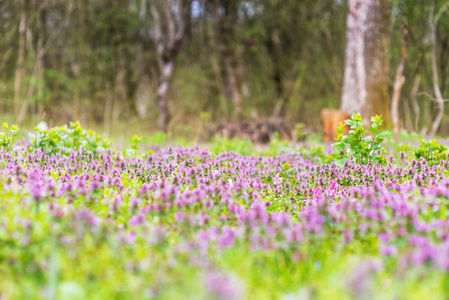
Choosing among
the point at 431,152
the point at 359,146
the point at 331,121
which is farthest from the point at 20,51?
A: the point at 431,152

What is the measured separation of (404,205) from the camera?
2.61 meters

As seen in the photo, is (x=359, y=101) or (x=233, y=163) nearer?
(x=233, y=163)

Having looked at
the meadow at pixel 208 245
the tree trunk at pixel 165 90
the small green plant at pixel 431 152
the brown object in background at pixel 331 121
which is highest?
the tree trunk at pixel 165 90

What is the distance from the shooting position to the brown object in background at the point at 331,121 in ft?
33.4

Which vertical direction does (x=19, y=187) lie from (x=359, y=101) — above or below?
below

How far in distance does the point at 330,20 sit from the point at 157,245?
16773mm

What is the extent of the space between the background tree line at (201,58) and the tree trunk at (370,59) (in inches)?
209

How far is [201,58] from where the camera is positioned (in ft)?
68.5

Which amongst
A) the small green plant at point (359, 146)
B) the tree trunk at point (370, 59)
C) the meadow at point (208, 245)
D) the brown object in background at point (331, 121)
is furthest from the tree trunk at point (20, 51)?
the small green plant at point (359, 146)

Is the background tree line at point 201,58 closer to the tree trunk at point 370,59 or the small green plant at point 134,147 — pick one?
the tree trunk at point 370,59

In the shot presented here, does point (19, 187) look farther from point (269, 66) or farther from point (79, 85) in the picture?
point (269, 66)

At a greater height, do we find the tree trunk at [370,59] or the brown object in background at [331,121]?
the tree trunk at [370,59]

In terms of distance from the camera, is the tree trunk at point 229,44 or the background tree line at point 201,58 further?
the tree trunk at point 229,44

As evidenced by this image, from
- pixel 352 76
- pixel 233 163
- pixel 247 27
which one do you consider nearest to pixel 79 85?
pixel 247 27
